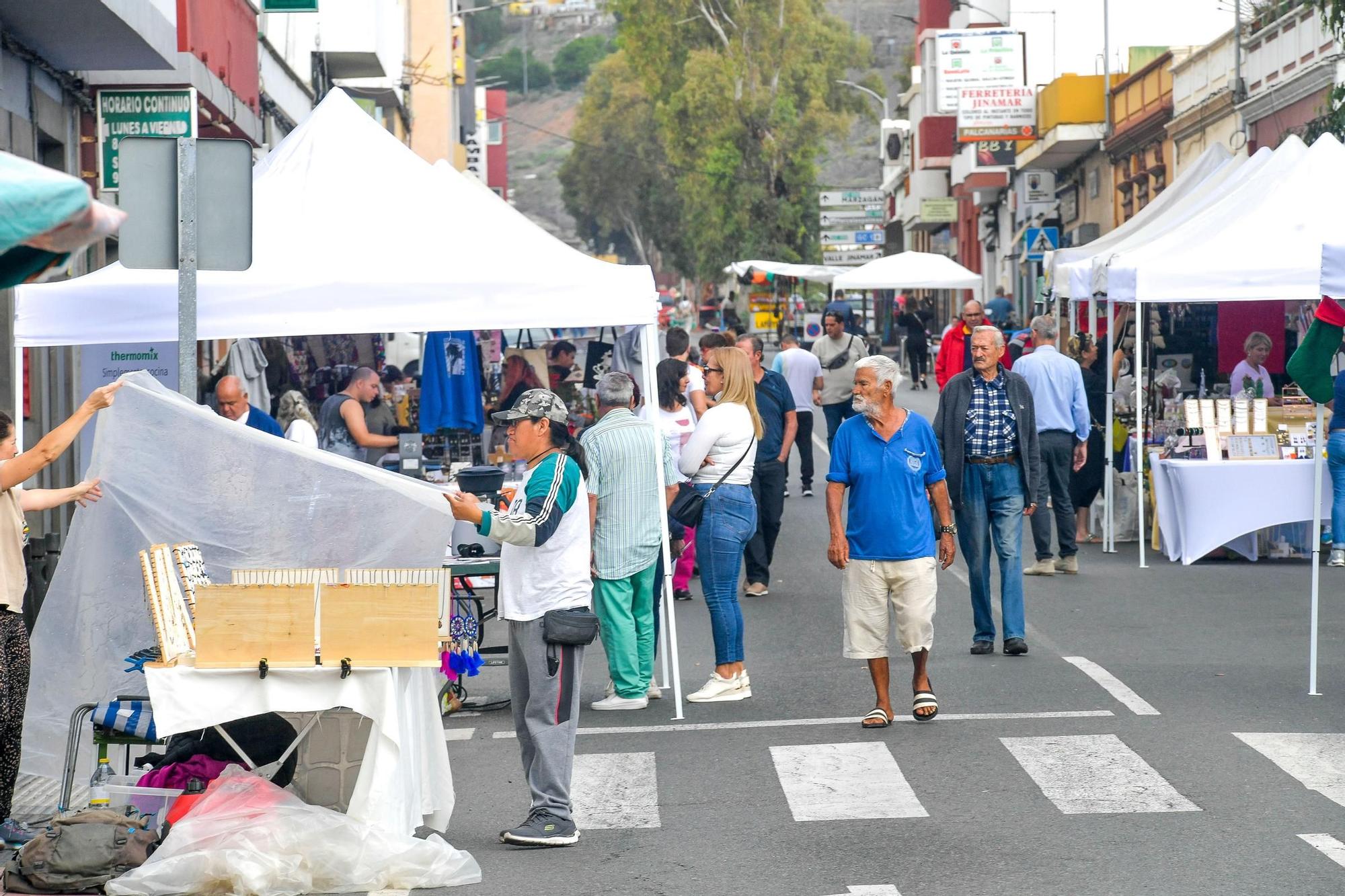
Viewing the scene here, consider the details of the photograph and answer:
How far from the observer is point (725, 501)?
32.6ft

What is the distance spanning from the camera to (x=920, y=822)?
23.4 feet

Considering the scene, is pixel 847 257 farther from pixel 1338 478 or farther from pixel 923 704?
pixel 923 704

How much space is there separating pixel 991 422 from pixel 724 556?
2.01 meters

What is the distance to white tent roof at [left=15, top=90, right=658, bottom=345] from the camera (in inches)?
352

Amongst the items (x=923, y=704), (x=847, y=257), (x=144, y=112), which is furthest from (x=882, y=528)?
(x=847, y=257)

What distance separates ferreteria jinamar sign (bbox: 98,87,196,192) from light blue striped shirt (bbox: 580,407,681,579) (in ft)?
25.5

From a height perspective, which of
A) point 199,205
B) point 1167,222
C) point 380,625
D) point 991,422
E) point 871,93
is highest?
point 871,93

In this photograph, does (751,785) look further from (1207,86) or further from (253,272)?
(1207,86)

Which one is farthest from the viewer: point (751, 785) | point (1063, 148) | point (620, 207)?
point (620, 207)

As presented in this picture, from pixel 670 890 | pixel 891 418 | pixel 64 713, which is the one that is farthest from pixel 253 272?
pixel 670 890

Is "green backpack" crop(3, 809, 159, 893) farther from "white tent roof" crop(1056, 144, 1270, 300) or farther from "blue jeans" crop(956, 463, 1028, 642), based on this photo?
"white tent roof" crop(1056, 144, 1270, 300)

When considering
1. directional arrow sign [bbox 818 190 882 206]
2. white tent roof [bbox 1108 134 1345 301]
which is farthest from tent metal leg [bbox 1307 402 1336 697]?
directional arrow sign [bbox 818 190 882 206]

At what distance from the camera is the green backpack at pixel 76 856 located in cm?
624

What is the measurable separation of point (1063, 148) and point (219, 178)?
3123 centimetres
